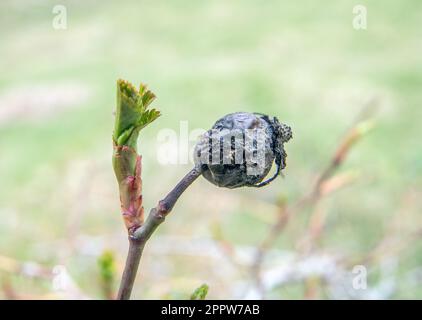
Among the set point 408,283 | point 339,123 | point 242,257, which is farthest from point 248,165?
point 339,123

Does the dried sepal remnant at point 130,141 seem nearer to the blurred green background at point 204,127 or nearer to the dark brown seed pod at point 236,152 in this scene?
the dark brown seed pod at point 236,152

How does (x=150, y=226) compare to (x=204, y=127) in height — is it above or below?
below

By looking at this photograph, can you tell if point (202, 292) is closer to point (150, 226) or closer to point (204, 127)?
point (150, 226)

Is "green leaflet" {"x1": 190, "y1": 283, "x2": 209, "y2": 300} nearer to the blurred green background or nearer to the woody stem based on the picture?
the woody stem

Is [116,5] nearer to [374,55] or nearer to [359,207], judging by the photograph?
[374,55]

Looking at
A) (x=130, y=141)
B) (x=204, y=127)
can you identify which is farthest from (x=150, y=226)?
(x=204, y=127)
